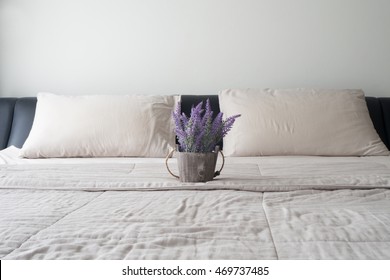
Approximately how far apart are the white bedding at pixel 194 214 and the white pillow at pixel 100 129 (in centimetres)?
61

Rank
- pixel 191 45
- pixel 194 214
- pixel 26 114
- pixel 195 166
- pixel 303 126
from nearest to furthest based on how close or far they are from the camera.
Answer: pixel 194 214 → pixel 195 166 → pixel 303 126 → pixel 26 114 → pixel 191 45

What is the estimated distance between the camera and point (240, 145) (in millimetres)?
2004

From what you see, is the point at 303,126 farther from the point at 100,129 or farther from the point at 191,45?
the point at 100,129

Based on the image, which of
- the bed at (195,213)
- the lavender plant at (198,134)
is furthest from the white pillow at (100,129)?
the lavender plant at (198,134)

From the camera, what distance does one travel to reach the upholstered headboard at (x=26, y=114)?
2.28 metres

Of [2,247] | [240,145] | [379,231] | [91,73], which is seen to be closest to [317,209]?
[379,231]

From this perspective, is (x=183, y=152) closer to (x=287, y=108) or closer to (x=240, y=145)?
(x=240, y=145)

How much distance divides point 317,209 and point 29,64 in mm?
2202

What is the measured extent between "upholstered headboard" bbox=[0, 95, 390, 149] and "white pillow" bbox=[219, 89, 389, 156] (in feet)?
0.59

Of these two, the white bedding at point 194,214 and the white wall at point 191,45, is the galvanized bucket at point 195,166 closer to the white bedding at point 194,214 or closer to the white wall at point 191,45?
the white bedding at point 194,214

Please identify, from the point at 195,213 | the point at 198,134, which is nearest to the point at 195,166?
the point at 198,134

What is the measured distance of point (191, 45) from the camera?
2504 millimetres

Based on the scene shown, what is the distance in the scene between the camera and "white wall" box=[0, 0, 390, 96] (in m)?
2.46

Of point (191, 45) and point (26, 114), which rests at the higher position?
point (191, 45)
